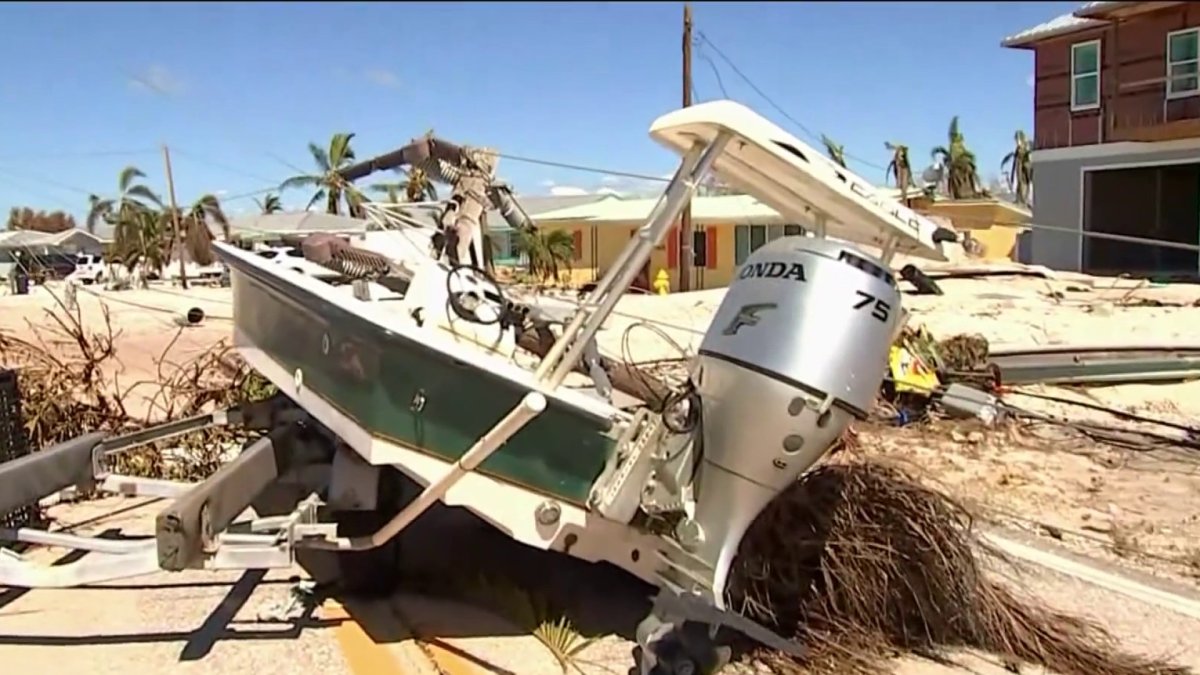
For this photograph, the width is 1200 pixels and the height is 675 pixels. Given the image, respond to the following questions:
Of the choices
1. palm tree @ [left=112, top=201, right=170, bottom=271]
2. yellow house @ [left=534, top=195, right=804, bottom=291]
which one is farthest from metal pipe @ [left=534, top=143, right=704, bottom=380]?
palm tree @ [left=112, top=201, right=170, bottom=271]

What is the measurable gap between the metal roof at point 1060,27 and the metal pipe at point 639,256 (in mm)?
23437

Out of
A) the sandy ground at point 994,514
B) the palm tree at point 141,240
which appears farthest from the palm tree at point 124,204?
the sandy ground at point 994,514

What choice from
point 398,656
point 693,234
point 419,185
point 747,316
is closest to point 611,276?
point 747,316

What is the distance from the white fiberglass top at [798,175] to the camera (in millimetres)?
4609

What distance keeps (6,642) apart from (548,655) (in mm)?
2480

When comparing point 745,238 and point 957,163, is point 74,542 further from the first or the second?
point 957,163

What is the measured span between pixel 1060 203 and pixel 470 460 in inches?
1029

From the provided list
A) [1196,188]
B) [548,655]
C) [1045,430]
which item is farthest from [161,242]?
[548,655]

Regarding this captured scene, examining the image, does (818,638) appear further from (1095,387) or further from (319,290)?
(1095,387)

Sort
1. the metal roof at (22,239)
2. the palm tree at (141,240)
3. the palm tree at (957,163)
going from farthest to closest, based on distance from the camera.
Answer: the palm tree at (957,163) → the palm tree at (141,240) → the metal roof at (22,239)

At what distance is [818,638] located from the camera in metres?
4.89

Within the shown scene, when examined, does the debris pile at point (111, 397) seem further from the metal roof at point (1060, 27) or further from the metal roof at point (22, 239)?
the metal roof at point (1060, 27)

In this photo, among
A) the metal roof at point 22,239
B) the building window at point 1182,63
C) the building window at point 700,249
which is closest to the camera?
the metal roof at point 22,239

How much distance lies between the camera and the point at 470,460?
4441 mm
